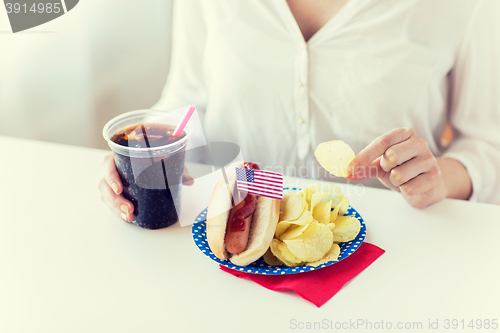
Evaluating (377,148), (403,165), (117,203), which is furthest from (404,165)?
(117,203)

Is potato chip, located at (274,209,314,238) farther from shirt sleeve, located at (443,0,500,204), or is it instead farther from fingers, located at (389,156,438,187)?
shirt sleeve, located at (443,0,500,204)

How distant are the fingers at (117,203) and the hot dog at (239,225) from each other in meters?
0.21

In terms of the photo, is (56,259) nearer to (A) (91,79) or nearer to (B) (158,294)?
(B) (158,294)

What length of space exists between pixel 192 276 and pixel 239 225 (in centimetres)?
15

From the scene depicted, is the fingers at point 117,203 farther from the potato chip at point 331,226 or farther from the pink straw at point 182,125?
the potato chip at point 331,226

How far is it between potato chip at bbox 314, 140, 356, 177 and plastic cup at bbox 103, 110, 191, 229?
30 centimetres

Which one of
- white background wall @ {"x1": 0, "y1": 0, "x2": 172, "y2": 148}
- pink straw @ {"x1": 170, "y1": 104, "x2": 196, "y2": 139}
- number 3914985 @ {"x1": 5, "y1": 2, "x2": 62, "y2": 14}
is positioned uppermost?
number 3914985 @ {"x1": 5, "y1": 2, "x2": 62, "y2": 14}

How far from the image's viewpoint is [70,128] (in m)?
2.29

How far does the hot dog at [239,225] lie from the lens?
2.59ft

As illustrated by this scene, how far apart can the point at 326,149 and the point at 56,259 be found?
0.64 metres


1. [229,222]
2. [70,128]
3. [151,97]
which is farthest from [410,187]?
[151,97]

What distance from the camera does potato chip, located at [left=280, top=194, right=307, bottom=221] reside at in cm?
83

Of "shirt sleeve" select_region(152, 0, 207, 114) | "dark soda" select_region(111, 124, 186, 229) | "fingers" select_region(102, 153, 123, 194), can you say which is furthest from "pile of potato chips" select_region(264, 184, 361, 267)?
"shirt sleeve" select_region(152, 0, 207, 114)

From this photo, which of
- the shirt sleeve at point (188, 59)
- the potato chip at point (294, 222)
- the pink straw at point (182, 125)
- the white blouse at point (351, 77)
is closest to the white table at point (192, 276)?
the potato chip at point (294, 222)
